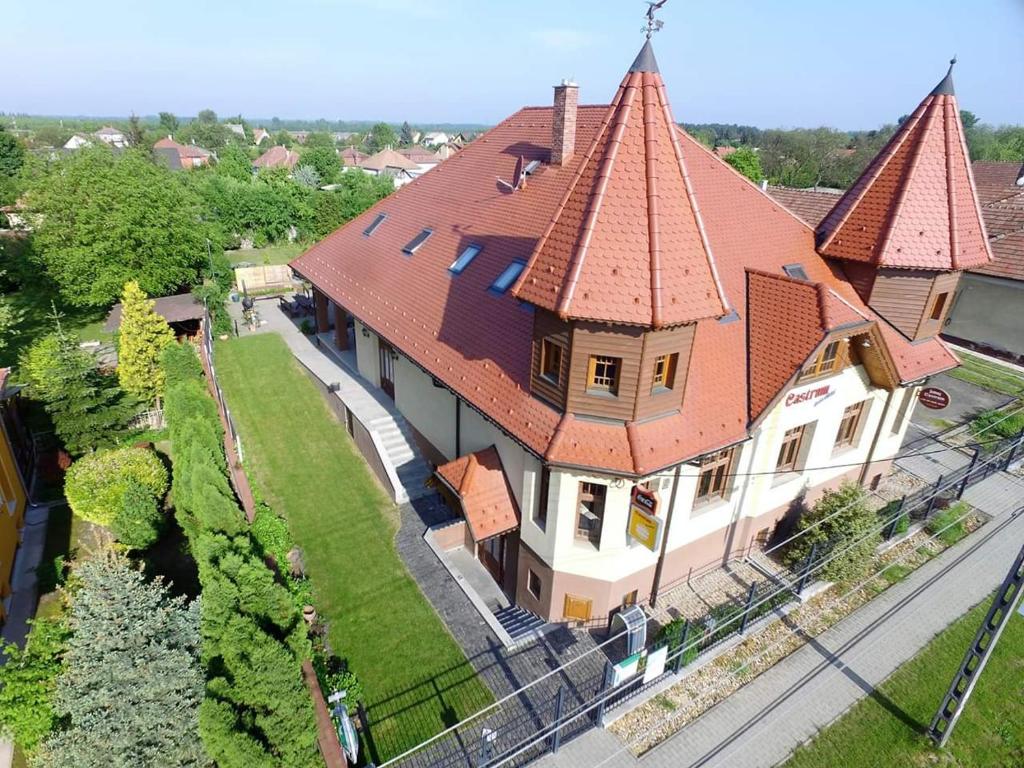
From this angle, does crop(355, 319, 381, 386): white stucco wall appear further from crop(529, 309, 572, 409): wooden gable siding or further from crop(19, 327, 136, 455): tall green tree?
crop(529, 309, 572, 409): wooden gable siding

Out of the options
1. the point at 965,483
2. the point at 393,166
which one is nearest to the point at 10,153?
the point at 393,166

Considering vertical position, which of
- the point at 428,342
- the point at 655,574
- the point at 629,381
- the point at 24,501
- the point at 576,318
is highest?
the point at 576,318

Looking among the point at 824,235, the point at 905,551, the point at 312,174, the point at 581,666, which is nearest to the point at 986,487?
the point at 905,551

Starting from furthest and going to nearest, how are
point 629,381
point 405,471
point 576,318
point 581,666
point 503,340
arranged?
point 405,471, point 503,340, point 581,666, point 629,381, point 576,318

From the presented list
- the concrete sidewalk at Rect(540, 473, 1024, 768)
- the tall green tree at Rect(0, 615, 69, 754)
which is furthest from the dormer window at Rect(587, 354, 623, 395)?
the tall green tree at Rect(0, 615, 69, 754)

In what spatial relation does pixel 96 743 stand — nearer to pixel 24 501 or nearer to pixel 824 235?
pixel 24 501

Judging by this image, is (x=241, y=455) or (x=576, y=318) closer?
(x=576, y=318)
